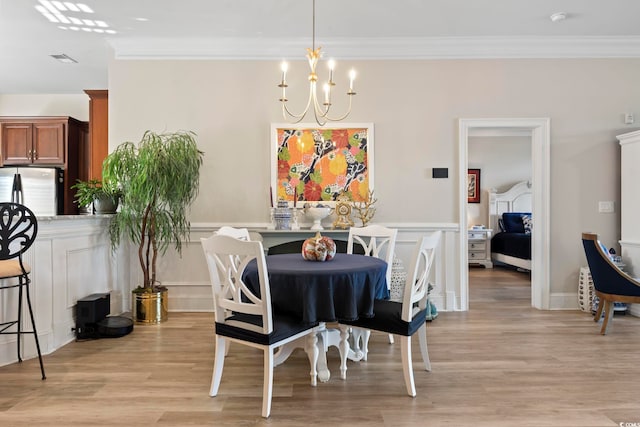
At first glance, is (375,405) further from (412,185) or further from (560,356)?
(412,185)

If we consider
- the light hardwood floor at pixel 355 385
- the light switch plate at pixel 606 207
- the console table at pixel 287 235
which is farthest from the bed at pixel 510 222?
the console table at pixel 287 235

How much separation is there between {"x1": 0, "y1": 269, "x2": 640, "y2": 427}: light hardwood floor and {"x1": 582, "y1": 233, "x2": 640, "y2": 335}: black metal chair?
286 millimetres

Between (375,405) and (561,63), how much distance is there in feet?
13.6

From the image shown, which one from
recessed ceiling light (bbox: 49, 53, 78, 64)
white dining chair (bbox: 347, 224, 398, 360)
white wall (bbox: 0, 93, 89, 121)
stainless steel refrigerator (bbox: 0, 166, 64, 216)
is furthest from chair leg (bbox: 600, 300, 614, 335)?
white wall (bbox: 0, 93, 89, 121)

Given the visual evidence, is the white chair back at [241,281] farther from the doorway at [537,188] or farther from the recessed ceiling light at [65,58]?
the recessed ceiling light at [65,58]

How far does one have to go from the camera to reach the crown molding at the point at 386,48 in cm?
430

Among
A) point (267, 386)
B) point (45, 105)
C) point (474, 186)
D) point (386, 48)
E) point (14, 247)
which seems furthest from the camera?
point (474, 186)

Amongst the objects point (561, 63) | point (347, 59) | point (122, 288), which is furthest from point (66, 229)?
point (561, 63)

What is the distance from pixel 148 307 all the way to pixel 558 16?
4.75 meters

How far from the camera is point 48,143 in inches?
228

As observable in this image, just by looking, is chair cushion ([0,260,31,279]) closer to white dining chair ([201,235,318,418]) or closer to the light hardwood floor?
the light hardwood floor

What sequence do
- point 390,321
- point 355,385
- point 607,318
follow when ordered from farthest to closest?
point 607,318
point 355,385
point 390,321

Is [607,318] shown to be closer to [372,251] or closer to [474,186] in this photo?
[372,251]

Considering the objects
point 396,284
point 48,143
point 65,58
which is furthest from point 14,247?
point 48,143
